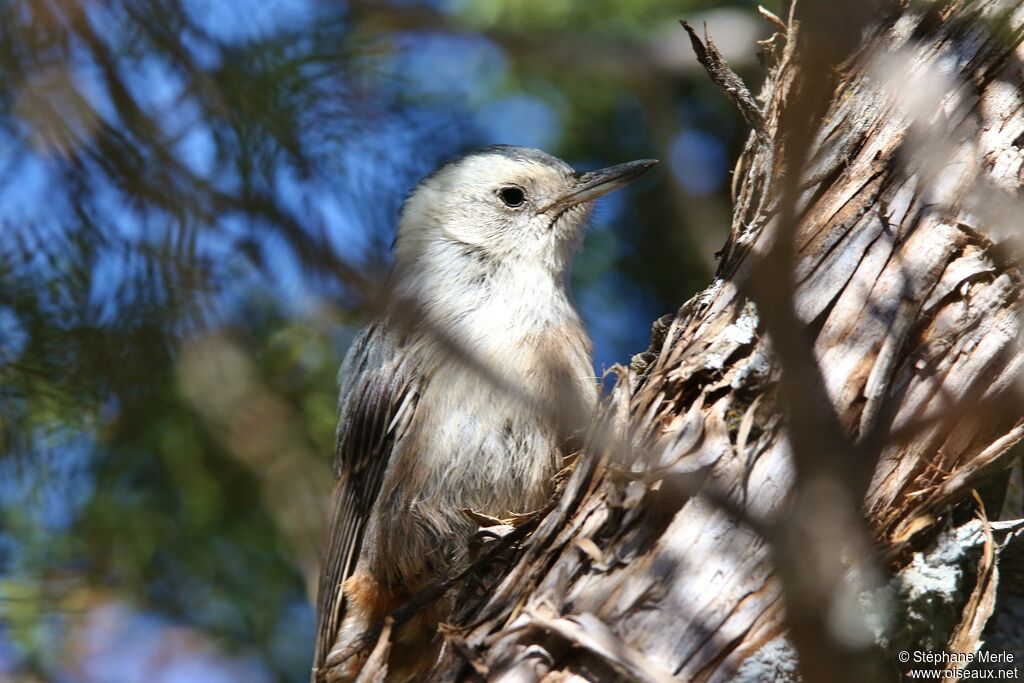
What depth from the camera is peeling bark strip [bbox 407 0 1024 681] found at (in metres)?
2.30

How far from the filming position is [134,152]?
2668mm

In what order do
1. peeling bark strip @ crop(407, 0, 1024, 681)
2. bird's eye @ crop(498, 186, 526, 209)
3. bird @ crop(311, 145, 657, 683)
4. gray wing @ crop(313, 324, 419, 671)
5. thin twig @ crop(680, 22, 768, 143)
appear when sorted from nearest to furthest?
peeling bark strip @ crop(407, 0, 1024, 681) → thin twig @ crop(680, 22, 768, 143) → bird @ crop(311, 145, 657, 683) → gray wing @ crop(313, 324, 419, 671) → bird's eye @ crop(498, 186, 526, 209)

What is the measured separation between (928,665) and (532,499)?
1233 mm

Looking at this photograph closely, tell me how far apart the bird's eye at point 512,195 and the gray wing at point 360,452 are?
0.76 m

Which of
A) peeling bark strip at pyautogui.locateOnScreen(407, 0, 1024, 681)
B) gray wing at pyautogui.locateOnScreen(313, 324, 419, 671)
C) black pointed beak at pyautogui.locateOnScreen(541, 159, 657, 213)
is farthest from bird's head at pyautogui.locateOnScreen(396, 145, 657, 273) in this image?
peeling bark strip at pyautogui.locateOnScreen(407, 0, 1024, 681)

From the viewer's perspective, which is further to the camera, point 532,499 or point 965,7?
point 532,499

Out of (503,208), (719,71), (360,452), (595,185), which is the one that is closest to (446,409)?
(360,452)

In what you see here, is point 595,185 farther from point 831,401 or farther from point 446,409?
point 831,401

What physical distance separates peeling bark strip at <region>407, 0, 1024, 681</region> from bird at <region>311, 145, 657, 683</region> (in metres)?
0.46

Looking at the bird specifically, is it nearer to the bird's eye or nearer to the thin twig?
the bird's eye

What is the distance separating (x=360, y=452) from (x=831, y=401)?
1754 millimetres

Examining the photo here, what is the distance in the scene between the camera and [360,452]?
357cm

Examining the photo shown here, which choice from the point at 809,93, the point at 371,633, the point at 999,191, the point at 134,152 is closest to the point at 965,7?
the point at 999,191

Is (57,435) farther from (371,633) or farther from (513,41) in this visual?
(513,41)
